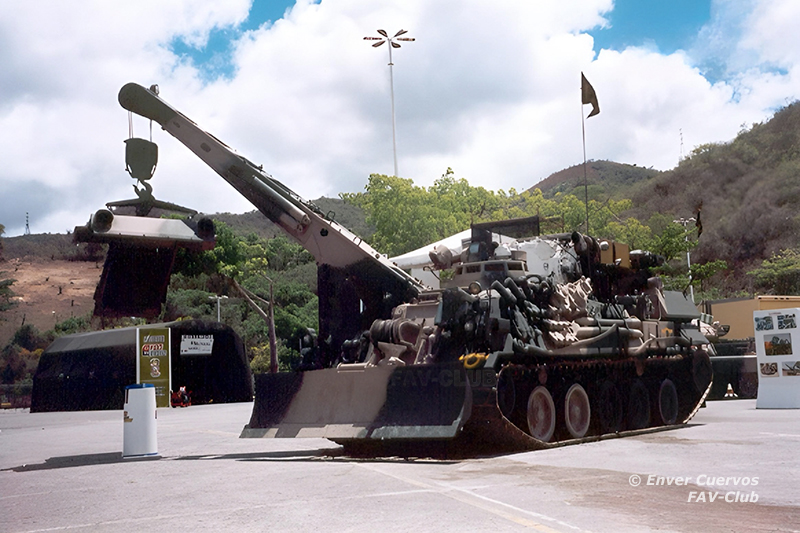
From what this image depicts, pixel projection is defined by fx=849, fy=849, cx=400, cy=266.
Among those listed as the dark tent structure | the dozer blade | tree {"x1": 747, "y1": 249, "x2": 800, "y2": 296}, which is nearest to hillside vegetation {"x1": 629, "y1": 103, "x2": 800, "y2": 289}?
tree {"x1": 747, "y1": 249, "x2": 800, "y2": 296}

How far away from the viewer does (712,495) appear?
8.02 metres

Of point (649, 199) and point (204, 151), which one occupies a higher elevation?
point (649, 199)

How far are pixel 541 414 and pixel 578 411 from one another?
1.24 meters

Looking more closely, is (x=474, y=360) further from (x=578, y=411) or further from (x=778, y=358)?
(x=778, y=358)

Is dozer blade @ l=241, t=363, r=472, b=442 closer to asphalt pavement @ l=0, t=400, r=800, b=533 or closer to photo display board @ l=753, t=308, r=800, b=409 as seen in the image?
asphalt pavement @ l=0, t=400, r=800, b=533

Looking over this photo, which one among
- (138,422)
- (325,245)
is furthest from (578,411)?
(138,422)

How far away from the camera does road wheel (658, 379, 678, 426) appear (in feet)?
57.0

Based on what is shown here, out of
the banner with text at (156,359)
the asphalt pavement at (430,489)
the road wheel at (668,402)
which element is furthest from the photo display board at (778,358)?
the banner with text at (156,359)

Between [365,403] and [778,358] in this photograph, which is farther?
[778,358]

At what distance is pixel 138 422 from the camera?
47.0ft

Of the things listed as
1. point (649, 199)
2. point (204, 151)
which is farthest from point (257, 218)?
point (204, 151)

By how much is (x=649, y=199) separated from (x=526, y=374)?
94469mm

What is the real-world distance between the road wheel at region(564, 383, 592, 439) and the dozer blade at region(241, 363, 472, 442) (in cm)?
279

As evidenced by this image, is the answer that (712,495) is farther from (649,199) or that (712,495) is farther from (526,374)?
(649,199)
